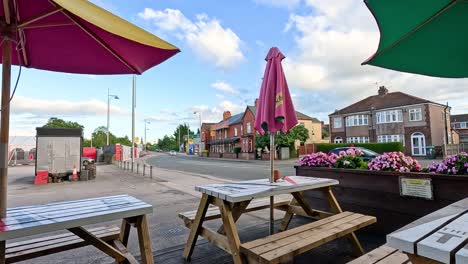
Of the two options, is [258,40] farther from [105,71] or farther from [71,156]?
[71,156]

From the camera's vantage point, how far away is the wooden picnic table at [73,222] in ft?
6.48

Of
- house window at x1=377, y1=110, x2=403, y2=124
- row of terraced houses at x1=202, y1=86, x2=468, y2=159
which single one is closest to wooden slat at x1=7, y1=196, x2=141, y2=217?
row of terraced houses at x1=202, y1=86, x2=468, y2=159

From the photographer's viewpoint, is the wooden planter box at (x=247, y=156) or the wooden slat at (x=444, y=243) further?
the wooden planter box at (x=247, y=156)

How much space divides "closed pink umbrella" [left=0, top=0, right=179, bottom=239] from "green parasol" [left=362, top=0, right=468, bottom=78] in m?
2.20

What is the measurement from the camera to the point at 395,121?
2970 cm

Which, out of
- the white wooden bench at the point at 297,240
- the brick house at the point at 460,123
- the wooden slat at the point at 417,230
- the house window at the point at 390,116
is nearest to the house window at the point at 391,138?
the house window at the point at 390,116

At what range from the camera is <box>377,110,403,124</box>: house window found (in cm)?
2937

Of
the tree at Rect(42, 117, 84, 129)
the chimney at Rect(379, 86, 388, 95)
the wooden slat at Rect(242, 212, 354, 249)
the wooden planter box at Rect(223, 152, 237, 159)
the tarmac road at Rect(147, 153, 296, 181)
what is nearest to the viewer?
the wooden slat at Rect(242, 212, 354, 249)

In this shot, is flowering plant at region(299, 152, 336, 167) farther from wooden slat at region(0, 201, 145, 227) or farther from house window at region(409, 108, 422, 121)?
house window at region(409, 108, 422, 121)

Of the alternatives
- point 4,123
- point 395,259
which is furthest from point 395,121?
point 4,123

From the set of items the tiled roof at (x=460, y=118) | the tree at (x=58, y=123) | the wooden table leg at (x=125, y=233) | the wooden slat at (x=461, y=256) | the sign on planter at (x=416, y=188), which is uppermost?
the tree at (x=58, y=123)

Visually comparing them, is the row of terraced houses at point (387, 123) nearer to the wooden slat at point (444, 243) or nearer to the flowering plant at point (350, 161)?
the flowering plant at point (350, 161)

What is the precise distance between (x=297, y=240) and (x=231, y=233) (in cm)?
71

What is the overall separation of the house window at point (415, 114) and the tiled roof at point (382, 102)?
0.81m
